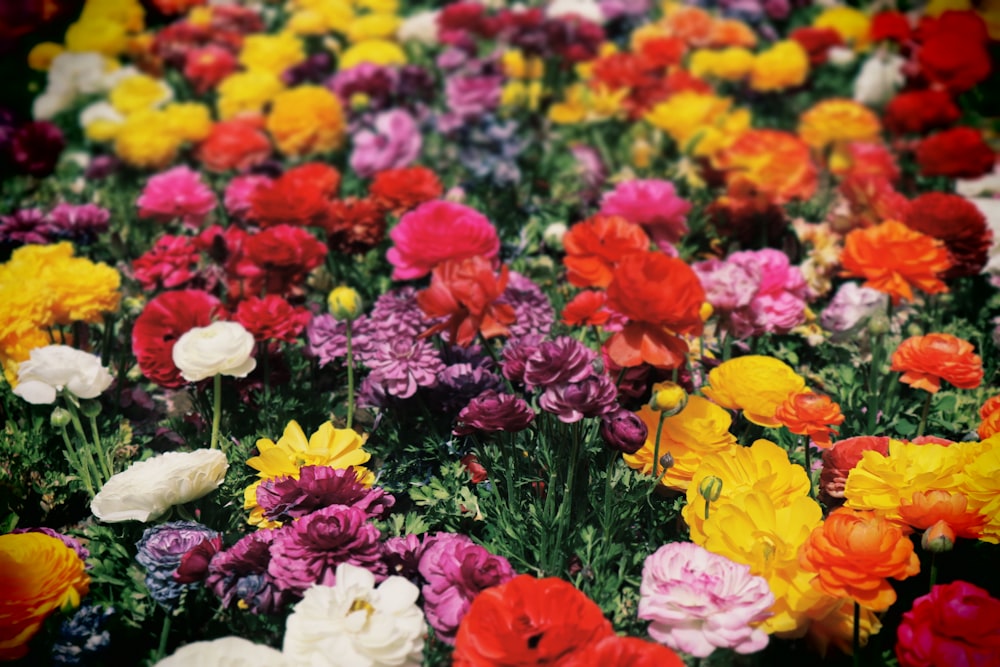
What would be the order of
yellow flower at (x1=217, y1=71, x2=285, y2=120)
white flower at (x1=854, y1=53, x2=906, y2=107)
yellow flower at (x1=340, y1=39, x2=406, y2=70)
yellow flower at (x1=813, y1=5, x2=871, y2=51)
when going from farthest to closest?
1. yellow flower at (x1=813, y1=5, x2=871, y2=51)
2. yellow flower at (x1=340, y1=39, x2=406, y2=70)
3. white flower at (x1=854, y1=53, x2=906, y2=107)
4. yellow flower at (x1=217, y1=71, x2=285, y2=120)

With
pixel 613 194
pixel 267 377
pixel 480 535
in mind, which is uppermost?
pixel 613 194

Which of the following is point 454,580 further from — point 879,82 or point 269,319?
point 879,82

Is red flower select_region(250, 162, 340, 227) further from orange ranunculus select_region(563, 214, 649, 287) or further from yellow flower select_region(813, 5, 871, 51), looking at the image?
yellow flower select_region(813, 5, 871, 51)

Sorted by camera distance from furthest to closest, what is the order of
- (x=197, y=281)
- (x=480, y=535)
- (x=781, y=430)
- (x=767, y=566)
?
1. (x=197, y=281)
2. (x=781, y=430)
3. (x=480, y=535)
4. (x=767, y=566)

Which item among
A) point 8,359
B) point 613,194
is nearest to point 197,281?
point 8,359

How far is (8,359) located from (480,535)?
40.0 inches

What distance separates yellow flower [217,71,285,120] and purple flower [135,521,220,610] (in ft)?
7.09

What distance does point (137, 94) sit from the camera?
3.12m

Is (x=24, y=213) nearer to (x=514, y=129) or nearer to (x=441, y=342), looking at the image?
(x=441, y=342)

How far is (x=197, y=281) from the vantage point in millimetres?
1894

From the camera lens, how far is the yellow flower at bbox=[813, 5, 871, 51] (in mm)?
3598

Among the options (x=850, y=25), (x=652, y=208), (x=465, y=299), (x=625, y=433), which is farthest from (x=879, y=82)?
(x=625, y=433)

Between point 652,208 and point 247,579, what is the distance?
123cm

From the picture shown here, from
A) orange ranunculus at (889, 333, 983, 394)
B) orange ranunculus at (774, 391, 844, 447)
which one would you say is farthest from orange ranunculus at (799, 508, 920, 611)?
orange ranunculus at (889, 333, 983, 394)
